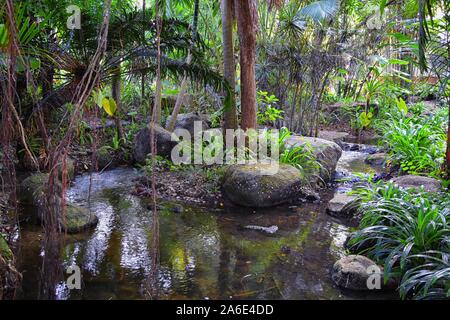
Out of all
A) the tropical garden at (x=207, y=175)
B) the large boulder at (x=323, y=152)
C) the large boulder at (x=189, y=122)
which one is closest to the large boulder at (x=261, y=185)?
the tropical garden at (x=207, y=175)

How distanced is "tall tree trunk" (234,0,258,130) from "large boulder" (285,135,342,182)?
0.99 m

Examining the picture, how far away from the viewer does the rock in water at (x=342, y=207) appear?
5723mm

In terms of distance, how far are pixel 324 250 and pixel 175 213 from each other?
7.51 feet

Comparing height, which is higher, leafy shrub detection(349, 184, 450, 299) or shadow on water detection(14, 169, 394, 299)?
leafy shrub detection(349, 184, 450, 299)

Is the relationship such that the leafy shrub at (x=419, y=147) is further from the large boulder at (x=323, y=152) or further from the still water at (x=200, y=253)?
the still water at (x=200, y=253)

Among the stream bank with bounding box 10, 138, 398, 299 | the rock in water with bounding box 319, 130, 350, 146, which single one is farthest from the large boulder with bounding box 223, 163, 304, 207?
the rock in water with bounding box 319, 130, 350, 146

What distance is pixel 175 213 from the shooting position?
592 cm

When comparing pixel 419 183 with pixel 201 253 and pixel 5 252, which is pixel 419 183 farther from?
pixel 5 252

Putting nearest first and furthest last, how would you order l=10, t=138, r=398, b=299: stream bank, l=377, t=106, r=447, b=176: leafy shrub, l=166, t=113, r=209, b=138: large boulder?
l=10, t=138, r=398, b=299: stream bank
l=377, t=106, r=447, b=176: leafy shrub
l=166, t=113, r=209, b=138: large boulder

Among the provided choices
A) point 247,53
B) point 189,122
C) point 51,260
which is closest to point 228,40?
point 247,53

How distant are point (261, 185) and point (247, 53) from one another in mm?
2341

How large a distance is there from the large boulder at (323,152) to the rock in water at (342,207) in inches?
49.8

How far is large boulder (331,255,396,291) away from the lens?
12.1ft

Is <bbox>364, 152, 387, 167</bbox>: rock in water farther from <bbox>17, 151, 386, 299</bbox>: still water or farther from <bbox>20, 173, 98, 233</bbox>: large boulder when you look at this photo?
<bbox>20, 173, 98, 233</bbox>: large boulder
